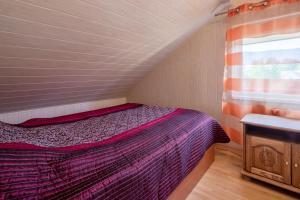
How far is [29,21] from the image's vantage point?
128 centimetres

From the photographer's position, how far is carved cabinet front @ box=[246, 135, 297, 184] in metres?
1.65

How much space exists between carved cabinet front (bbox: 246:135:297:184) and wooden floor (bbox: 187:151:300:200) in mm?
121

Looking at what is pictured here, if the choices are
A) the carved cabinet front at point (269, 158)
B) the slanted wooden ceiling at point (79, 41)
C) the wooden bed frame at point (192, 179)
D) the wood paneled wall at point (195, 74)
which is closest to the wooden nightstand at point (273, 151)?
the carved cabinet front at point (269, 158)

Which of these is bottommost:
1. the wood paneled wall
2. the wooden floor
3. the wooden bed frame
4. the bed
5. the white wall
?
the wooden floor

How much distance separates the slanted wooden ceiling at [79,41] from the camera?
51.9 inches

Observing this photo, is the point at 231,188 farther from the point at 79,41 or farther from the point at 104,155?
the point at 79,41

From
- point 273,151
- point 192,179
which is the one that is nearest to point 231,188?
point 192,179

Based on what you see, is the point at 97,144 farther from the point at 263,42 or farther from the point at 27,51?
the point at 263,42

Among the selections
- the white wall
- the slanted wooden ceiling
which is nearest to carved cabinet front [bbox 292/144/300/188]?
the slanted wooden ceiling

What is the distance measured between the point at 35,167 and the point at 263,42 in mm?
2309

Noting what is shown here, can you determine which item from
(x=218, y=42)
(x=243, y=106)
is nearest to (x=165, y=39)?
(x=218, y=42)

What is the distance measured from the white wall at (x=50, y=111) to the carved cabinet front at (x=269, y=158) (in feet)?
7.40

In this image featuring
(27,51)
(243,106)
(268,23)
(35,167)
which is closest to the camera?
(35,167)

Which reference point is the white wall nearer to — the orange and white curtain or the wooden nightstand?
the orange and white curtain
